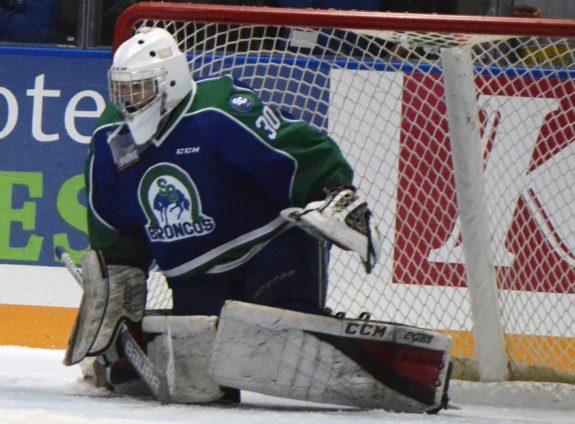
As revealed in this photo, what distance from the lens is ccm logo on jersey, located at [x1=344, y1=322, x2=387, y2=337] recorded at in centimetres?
365

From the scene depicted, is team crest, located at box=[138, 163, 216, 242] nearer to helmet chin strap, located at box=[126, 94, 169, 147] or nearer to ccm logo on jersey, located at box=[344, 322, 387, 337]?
helmet chin strap, located at box=[126, 94, 169, 147]

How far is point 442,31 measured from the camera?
13.7 ft

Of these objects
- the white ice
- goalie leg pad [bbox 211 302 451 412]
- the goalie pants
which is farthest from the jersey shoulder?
the white ice

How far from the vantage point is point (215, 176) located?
3.69 metres

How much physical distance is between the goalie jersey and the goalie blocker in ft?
0.72

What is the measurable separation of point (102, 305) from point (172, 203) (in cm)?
35

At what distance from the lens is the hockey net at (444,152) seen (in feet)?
14.1

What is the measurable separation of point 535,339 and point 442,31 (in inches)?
37.1

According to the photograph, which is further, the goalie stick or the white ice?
the goalie stick

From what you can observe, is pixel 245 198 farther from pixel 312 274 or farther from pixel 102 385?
pixel 102 385

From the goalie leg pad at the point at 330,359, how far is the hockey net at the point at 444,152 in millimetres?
628

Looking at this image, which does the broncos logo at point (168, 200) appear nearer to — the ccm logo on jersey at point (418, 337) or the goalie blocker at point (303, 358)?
the goalie blocker at point (303, 358)

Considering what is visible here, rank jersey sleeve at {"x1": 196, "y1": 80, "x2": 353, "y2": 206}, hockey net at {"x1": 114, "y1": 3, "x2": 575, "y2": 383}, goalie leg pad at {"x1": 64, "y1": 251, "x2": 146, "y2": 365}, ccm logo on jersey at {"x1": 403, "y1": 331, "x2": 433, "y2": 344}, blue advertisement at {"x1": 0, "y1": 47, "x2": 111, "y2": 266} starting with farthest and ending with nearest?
blue advertisement at {"x1": 0, "y1": 47, "x2": 111, "y2": 266}
hockey net at {"x1": 114, "y1": 3, "x2": 575, "y2": 383}
goalie leg pad at {"x1": 64, "y1": 251, "x2": 146, "y2": 365}
ccm logo on jersey at {"x1": 403, "y1": 331, "x2": 433, "y2": 344}
jersey sleeve at {"x1": 196, "y1": 80, "x2": 353, "y2": 206}

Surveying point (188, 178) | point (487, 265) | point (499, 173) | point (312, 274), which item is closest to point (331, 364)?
point (312, 274)
